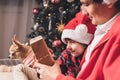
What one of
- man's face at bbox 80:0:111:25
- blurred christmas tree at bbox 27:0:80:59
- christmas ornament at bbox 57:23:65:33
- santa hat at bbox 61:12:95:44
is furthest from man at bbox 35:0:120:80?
christmas ornament at bbox 57:23:65:33

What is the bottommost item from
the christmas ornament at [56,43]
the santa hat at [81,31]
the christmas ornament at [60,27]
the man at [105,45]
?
the christmas ornament at [56,43]

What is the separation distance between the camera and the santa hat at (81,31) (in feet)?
4.92

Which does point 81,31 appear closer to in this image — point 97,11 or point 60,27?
point 97,11

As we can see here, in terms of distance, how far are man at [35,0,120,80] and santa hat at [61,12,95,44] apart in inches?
15.5

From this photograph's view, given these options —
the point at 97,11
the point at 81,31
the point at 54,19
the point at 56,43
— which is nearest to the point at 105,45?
the point at 97,11

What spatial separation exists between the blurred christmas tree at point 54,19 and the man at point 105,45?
52.0 inches

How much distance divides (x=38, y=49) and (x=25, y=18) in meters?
2.73

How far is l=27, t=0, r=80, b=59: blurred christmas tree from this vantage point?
8.20 feet

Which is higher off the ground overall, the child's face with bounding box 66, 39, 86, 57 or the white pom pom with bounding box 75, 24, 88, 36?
the white pom pom with bounding box 75, 24, 88, 36

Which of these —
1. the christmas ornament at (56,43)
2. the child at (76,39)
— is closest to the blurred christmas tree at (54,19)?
the christmas ornament at (56,43)

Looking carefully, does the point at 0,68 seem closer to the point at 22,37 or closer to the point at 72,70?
the point at 72,70

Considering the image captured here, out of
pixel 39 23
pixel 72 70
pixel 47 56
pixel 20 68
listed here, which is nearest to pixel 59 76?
pixel 47 56

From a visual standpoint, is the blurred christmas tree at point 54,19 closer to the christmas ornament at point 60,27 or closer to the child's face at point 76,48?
the christmas ornament at point 60,27

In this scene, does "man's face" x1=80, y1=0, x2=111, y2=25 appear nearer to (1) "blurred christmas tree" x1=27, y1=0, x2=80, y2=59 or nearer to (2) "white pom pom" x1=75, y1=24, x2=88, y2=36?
(2) "white pom pom" x1=75, y1=24, x2=88, y2=36
